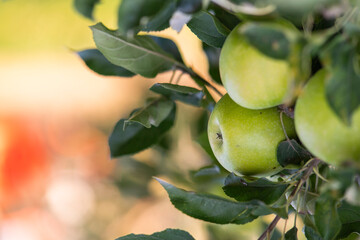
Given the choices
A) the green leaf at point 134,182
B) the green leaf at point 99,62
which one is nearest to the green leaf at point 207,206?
the green leaf at point 99,62

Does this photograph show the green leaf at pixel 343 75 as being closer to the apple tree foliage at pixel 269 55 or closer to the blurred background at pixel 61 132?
the apple tree foliage at pixel 269 55

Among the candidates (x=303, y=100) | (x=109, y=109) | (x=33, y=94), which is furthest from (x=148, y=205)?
(x=303, y=100)

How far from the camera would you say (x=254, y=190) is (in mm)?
425

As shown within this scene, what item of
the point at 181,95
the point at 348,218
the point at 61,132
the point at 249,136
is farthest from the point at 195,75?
the point at 61,132

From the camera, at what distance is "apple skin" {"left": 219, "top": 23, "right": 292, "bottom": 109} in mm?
340

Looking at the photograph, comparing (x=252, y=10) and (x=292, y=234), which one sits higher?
(x=252, y=10)

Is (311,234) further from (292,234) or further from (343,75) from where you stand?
(343,75)

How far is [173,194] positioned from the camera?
39 centimetres

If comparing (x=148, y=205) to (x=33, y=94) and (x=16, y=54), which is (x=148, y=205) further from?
(x=16, y=54)

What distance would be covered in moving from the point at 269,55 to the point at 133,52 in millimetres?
220

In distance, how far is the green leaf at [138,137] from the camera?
575 mm

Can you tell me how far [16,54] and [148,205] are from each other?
3.88ft

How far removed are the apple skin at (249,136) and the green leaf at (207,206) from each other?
2.1 inches

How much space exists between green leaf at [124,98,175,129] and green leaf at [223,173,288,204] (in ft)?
0.37
